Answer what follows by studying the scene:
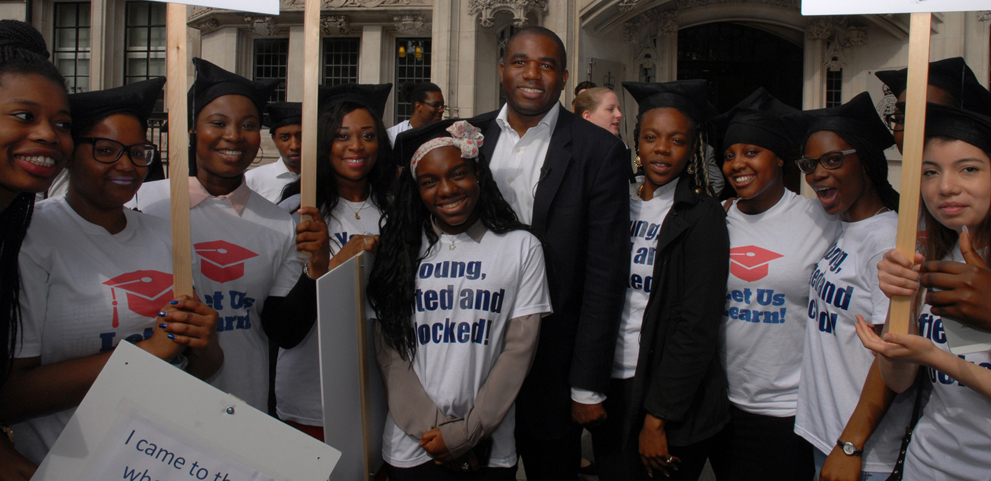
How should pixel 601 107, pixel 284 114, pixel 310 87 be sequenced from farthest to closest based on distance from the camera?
1. pixel 601 107
2. pixel 284 114
3. pixel 310 87

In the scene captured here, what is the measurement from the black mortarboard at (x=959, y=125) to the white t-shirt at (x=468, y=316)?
4.46ft

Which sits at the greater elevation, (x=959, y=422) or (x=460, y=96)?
(x=460, y=96)

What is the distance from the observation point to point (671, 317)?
2.58m

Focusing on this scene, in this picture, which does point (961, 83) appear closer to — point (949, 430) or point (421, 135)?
point (949, 430)

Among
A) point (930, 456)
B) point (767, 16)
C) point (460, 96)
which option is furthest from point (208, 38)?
point (930, 456)

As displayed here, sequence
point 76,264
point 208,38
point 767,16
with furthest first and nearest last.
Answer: point 208,38, point 767,16, point 76,264

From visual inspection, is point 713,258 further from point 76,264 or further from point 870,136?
point 76,264

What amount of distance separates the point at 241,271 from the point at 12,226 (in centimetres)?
74

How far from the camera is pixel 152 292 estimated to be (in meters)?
2.00

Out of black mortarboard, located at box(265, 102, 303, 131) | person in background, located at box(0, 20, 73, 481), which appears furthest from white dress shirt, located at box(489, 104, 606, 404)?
black mortarboard, located at box(265, 102, 303, 131)

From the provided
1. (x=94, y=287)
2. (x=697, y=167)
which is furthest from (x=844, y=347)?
(x=94, y=287)

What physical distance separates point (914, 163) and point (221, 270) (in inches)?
91.1

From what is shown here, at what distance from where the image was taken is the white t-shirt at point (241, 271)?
2338mm

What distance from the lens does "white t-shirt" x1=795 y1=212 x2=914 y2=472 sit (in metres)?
2.20
